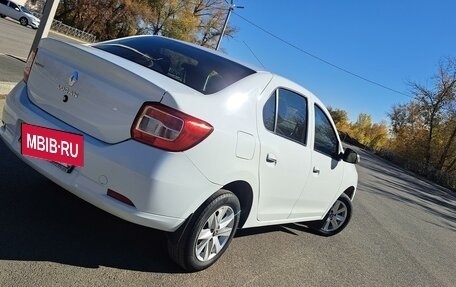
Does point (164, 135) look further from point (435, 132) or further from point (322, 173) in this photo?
point (435, 132)

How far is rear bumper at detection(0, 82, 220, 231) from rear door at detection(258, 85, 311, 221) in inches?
32.1

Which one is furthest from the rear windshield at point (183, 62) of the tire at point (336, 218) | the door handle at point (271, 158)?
the tire at point (336, 218)

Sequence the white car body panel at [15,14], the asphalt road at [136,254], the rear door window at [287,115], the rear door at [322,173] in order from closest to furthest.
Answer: the asphalt road at [136,254], the rear door window at [287,115], the rear door at [322,173], the white car body panel at [15,14]

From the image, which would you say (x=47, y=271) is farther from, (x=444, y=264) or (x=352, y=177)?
(x=444, y=264)

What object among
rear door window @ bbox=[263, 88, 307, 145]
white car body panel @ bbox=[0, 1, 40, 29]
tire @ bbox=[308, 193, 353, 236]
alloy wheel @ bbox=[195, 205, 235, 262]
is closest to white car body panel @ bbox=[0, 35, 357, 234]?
rear door window @ bbox=[263, 88, 307, 145]

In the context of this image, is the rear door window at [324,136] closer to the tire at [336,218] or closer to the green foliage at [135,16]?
the tire at [336,218]

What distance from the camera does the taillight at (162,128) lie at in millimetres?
2984

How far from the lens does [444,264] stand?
6.81 metres

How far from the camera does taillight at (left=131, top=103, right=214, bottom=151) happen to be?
9.79ft

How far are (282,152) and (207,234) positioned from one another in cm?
103

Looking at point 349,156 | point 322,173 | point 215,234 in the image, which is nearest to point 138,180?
point 215,234

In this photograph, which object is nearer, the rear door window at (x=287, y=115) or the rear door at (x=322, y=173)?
the rear door window at (x=287, y=115)

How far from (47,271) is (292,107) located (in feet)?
8.46

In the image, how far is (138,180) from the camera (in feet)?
9.69
